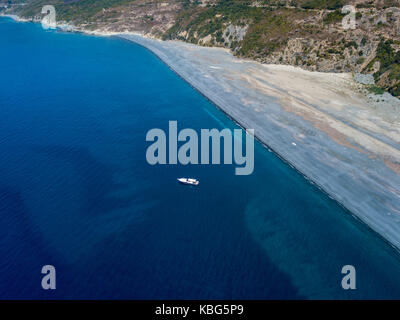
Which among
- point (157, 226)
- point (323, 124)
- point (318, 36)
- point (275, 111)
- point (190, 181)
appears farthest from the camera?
point (318, 36)

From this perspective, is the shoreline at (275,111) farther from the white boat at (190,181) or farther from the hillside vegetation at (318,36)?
the white boat at (190,181)

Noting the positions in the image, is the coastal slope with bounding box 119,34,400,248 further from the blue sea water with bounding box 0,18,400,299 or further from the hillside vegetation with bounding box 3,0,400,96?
the hillside vegetation with bounding box 3,0,400,96

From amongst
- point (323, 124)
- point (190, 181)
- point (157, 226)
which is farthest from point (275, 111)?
point (157, 226)

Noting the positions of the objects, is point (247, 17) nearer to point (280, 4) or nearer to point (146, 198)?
point (280, 4)

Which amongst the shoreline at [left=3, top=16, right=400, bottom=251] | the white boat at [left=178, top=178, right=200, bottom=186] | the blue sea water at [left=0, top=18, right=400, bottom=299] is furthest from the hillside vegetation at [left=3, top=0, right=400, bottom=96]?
the white boat at [left=178, top=178, right=200, bottom=186]

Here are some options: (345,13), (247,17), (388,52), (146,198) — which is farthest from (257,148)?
(247,17)

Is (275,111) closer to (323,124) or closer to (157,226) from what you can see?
(323,124)
